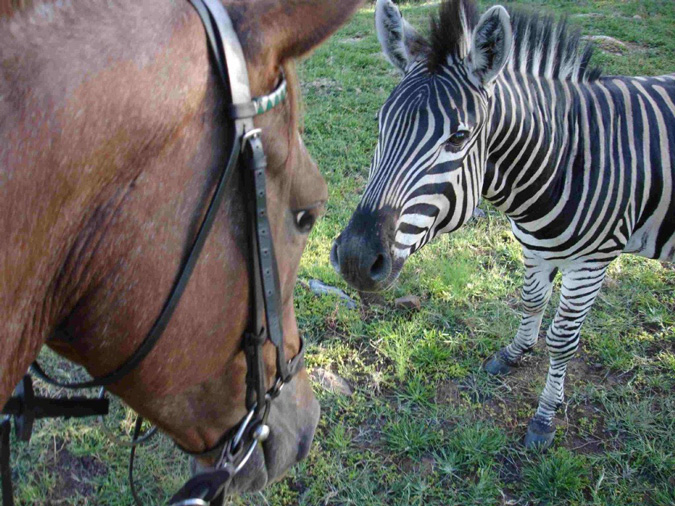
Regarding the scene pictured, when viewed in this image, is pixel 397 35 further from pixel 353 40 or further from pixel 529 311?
pixel 353 40

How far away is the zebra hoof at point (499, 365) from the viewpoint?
131 inches

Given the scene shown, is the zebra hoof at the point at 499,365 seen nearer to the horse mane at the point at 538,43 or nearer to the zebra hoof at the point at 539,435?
the zebra hoof at the point at 539,435

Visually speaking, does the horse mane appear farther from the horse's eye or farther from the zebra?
the horse's eye

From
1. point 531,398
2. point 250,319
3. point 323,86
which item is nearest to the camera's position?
point 250,319

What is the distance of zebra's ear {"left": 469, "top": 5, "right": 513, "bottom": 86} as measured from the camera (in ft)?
6.64

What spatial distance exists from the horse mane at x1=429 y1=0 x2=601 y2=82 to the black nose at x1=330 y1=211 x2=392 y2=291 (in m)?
0.84

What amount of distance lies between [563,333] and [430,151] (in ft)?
4.86

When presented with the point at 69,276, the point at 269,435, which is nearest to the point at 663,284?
the point at 269,435

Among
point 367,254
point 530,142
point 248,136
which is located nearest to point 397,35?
point 530,142

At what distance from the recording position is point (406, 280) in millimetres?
4059

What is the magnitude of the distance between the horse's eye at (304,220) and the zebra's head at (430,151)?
91 cm

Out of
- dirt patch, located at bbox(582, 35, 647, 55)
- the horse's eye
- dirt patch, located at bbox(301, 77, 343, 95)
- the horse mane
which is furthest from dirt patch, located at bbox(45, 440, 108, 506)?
dirt patch, located at bbox(582, 35, 647, 55)

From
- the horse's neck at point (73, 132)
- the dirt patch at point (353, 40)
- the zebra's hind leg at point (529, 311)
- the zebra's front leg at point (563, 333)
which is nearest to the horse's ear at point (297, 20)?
the horse's neck at point (73, 132)

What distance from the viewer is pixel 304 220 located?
1.24m
